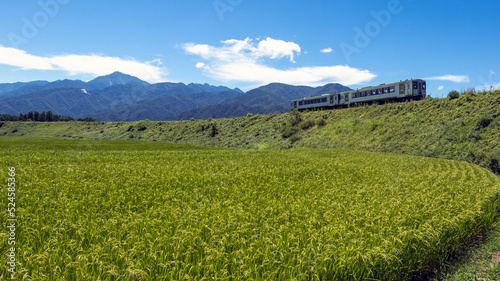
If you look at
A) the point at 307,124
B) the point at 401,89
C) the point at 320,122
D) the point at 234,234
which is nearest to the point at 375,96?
the point at 401,89

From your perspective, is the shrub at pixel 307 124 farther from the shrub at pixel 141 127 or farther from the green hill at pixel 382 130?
the shrub at pixel 141 127

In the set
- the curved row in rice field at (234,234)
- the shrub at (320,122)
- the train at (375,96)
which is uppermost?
the train at (375,96)

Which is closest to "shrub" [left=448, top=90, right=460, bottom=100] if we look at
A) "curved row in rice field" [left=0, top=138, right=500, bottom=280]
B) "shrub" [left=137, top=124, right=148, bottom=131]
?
"curved row in rice field" [left=0, top=138, right=500, bottom=280]

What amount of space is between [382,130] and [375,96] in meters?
12.7

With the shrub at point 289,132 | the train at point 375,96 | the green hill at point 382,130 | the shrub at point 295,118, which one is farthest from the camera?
the shrub at point 295,118

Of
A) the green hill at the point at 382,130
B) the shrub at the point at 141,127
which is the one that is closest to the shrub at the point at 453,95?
the green hill at the point at 382,130

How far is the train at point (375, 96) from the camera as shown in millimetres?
55969

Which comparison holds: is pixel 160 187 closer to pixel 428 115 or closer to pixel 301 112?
pixel 428 115

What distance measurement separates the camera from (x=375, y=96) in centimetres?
6219

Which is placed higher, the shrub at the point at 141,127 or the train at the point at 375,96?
the train at the point at 375,96

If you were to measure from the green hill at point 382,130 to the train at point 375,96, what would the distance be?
6.68 ft

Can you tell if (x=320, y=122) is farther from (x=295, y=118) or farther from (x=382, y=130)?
(x=382, y=130)

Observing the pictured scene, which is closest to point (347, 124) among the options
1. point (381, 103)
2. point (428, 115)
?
point (381, 103)

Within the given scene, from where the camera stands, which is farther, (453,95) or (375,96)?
(375,96)
